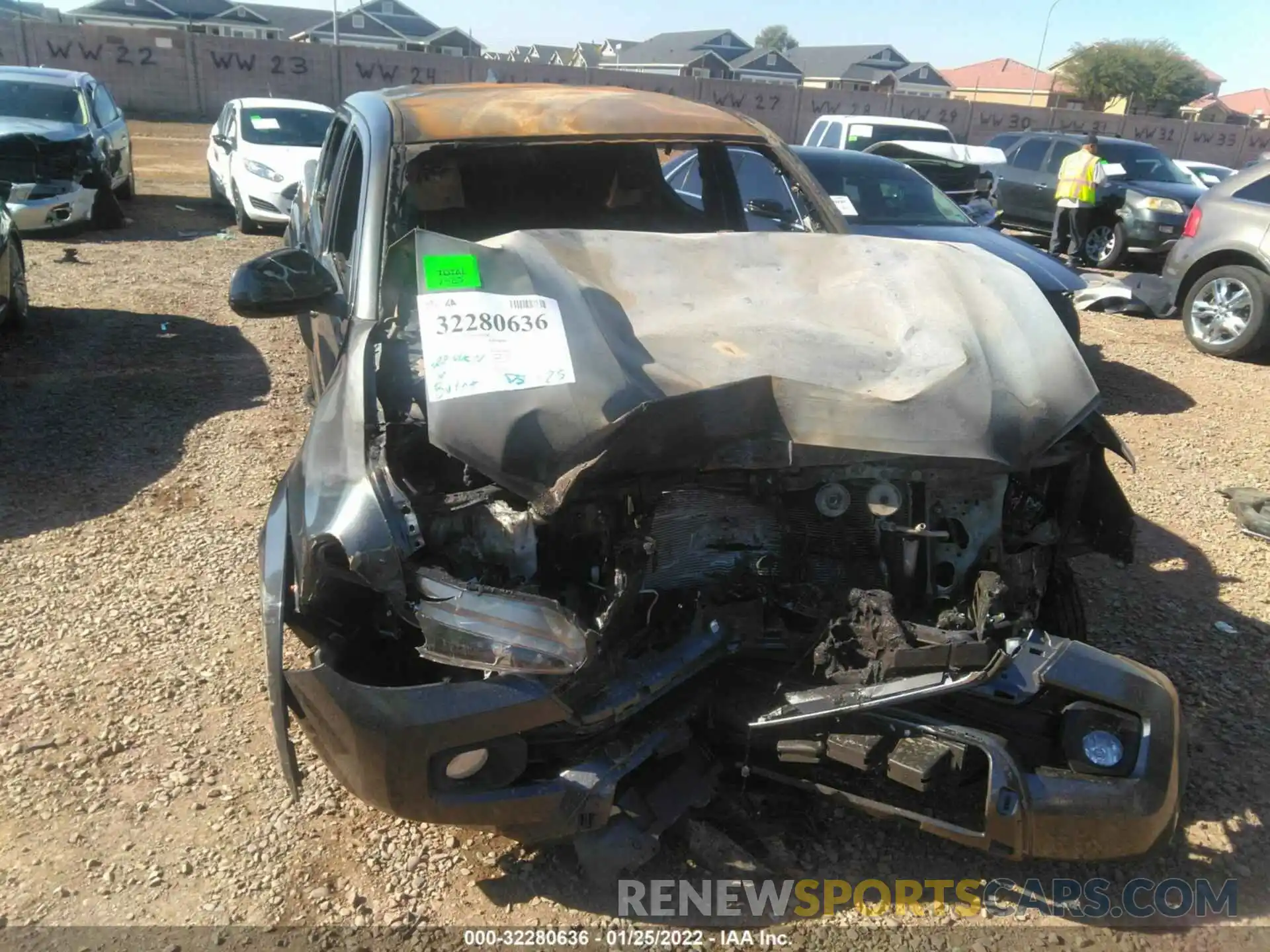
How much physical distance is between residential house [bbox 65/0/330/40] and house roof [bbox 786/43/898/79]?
34269mm

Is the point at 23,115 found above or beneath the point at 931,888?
above

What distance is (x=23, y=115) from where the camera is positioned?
413 inches

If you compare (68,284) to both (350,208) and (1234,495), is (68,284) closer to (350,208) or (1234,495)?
(350,208)

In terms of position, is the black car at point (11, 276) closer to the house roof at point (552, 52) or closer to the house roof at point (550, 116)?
the house roof at point (550, 116)

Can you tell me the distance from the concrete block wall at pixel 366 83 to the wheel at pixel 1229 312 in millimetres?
15075

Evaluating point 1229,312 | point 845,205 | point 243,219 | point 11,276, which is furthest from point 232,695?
point 243,219

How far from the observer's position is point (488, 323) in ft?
8.28

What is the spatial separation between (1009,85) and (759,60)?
18.6m

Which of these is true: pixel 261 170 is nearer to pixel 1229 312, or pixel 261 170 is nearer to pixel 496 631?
pixel 1229 312

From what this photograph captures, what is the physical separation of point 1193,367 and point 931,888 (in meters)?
6.67

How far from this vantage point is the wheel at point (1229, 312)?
7.72m

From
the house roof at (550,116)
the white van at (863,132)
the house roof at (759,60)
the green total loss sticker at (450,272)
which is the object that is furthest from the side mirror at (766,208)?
the house roof at (759,60)

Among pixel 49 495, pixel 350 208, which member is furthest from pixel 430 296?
pixel 49 495

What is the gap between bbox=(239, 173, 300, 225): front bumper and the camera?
34.7 ft
